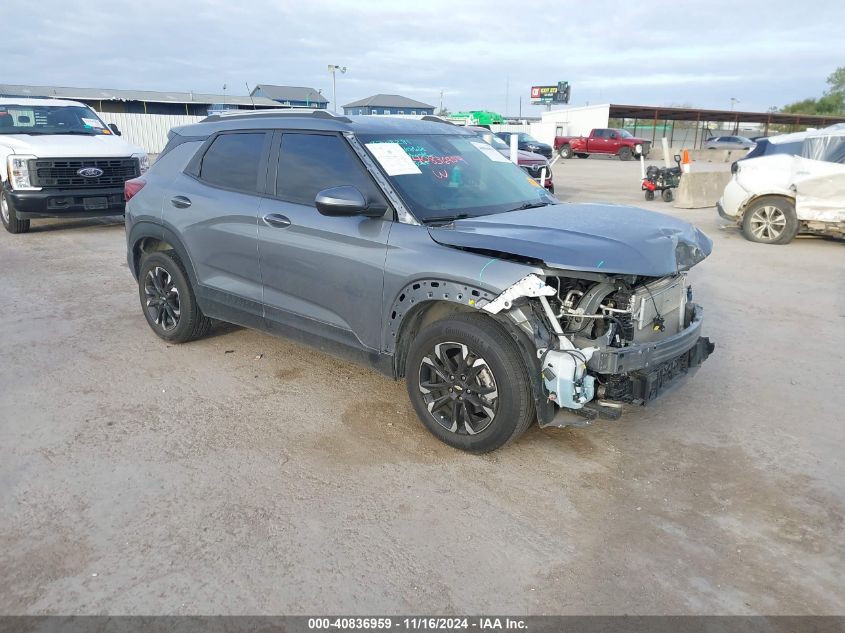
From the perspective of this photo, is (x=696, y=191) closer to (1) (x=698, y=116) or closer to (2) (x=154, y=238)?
(2) (x=154, y=238)

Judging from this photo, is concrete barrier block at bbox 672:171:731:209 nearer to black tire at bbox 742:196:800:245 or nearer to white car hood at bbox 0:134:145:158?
black tire at bbox 742:196:800:245

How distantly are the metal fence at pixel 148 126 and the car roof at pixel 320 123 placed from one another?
2913 cm

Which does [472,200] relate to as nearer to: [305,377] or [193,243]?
[305,377]

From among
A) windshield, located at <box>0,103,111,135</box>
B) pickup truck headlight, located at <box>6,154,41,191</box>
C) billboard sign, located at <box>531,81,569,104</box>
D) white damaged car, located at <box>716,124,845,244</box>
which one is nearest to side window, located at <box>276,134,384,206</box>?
pickup truck headlight, located at <box>6,154,41,191</box>

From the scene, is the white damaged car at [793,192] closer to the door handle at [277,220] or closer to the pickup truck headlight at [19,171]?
the door handle at [277,220]

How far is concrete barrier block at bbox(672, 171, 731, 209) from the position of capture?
50.8 feet

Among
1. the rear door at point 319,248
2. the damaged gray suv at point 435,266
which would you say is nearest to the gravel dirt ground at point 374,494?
the damaged gray suv at point 435,266

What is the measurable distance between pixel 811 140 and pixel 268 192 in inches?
366

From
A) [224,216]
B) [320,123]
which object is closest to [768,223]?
[320,123]

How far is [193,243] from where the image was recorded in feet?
16.9

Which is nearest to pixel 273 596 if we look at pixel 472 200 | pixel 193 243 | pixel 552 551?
pixel 552 551

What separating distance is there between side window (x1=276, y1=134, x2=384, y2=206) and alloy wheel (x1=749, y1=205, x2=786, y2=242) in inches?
343

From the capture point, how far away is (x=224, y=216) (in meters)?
4.86

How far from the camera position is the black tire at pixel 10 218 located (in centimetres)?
1066
